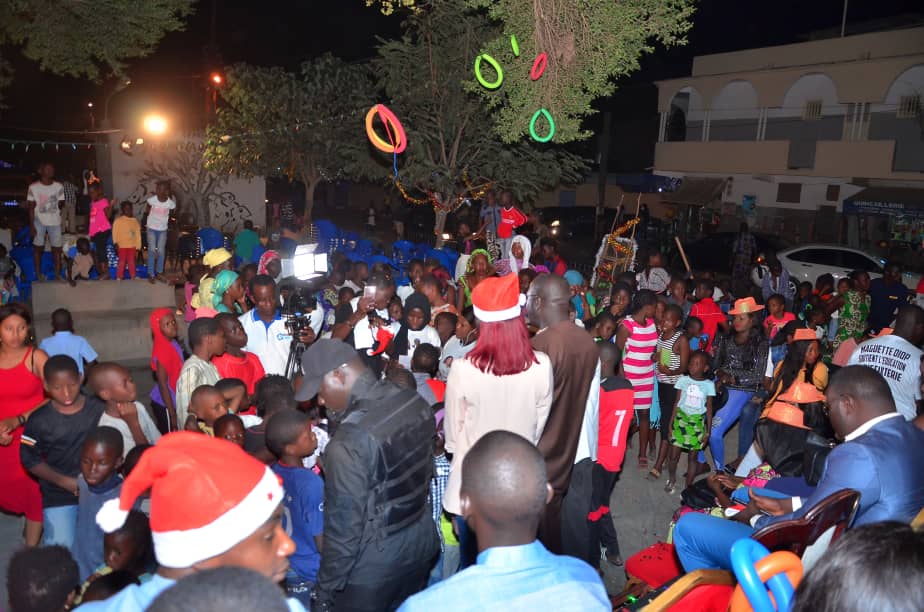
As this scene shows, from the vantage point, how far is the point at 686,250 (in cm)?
1938

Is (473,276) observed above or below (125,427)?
above

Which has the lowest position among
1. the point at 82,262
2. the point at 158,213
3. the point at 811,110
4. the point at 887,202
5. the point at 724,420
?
the point at 724,420

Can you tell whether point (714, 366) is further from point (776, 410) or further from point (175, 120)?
point (175, 120)

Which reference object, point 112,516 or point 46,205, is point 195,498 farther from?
point 46,205

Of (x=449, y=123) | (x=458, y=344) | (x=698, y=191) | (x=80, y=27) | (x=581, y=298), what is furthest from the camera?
(x=698, y=191)

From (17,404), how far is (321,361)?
9.90 feet

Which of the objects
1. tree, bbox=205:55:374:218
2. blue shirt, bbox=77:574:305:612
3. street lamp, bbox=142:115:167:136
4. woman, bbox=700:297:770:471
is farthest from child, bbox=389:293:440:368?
street lamp, bbox=142:115:167:136

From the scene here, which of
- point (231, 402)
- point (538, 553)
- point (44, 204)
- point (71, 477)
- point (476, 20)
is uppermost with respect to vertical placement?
point (476, 20)

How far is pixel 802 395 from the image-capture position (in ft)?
15.7

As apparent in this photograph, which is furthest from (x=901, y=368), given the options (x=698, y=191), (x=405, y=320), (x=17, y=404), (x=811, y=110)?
(x=698, y=191)

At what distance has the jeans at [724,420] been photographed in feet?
19.9

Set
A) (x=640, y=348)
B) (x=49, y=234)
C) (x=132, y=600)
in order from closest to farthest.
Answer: (x=132, y=600)
(x=640, y=348)
(x=49, y=234)

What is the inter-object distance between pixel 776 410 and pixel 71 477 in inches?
182

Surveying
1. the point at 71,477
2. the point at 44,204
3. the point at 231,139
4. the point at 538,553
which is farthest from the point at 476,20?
the point at 538,553
